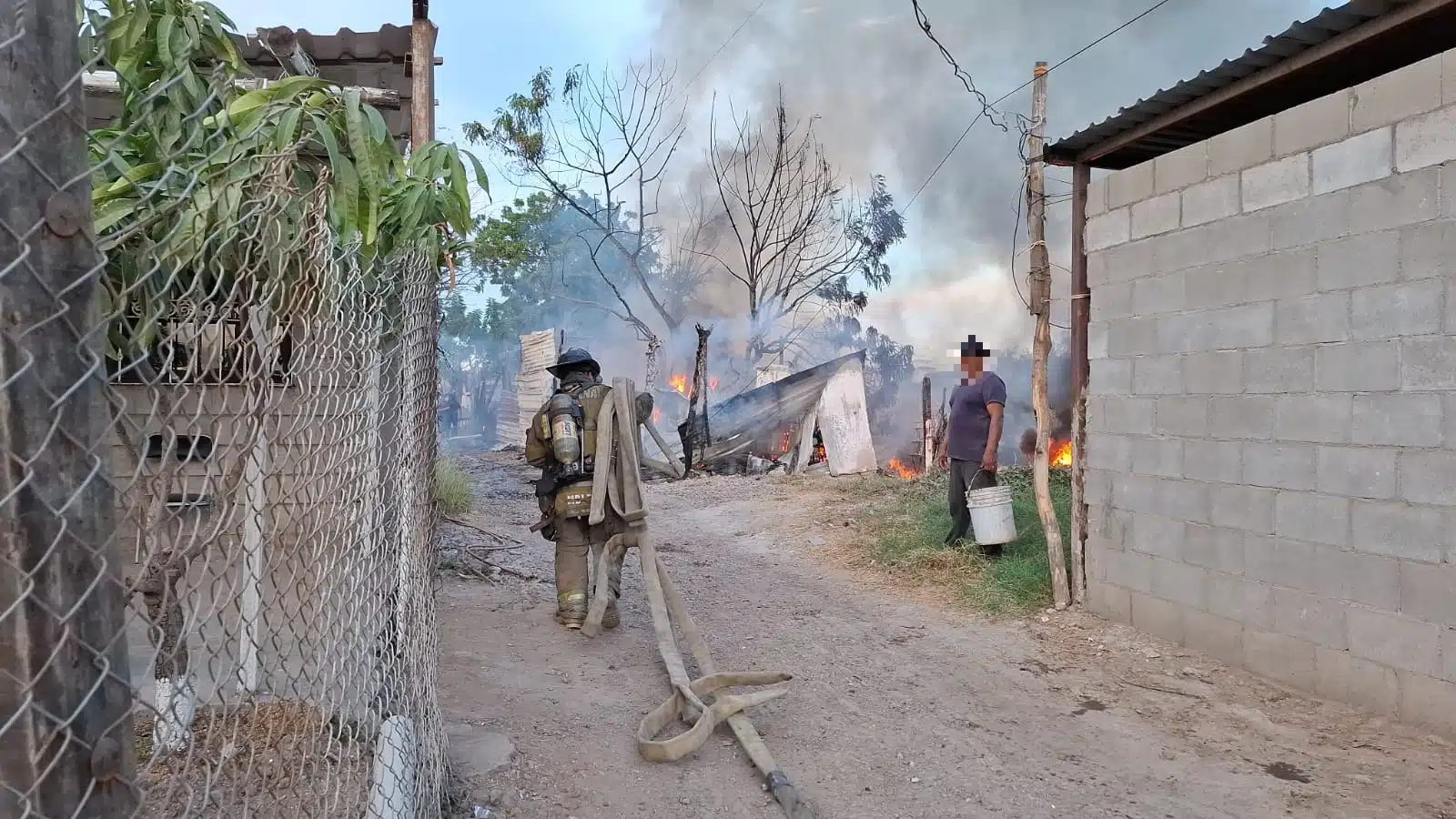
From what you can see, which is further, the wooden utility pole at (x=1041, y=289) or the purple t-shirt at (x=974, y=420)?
the purple t-shirt at (x=974, y=420)

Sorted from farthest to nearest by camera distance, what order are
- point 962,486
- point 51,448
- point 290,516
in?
1. point 962,486
2. point 290,516
3. point 51,448

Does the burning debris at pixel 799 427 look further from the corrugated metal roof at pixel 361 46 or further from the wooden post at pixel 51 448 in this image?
the wooden post at pixel 51 448

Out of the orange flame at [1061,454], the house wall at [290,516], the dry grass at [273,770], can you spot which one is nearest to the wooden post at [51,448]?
the house wall at [290,516]

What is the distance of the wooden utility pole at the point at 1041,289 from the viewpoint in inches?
237

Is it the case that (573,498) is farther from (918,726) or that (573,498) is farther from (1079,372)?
(1079,372)

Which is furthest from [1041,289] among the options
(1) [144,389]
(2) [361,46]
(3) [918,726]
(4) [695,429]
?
(4) [695,429]

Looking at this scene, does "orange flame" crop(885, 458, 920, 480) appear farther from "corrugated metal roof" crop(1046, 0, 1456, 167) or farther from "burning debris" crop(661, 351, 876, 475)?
"corrugated metal roof" crop(1046, 0, 1456, 167)

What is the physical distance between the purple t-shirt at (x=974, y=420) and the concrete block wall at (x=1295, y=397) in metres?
1.49

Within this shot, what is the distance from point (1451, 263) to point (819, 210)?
59.3 feet

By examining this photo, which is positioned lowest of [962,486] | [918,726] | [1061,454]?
Answer: [918,726]

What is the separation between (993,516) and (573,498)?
11.0 ft

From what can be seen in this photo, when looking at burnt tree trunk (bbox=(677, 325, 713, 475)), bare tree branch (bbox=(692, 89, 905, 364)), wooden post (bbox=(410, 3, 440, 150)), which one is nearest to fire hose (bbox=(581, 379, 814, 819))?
wooden post (bbox=(410, 3, 440, 150))

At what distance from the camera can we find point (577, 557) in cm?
566

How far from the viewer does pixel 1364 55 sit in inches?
175
